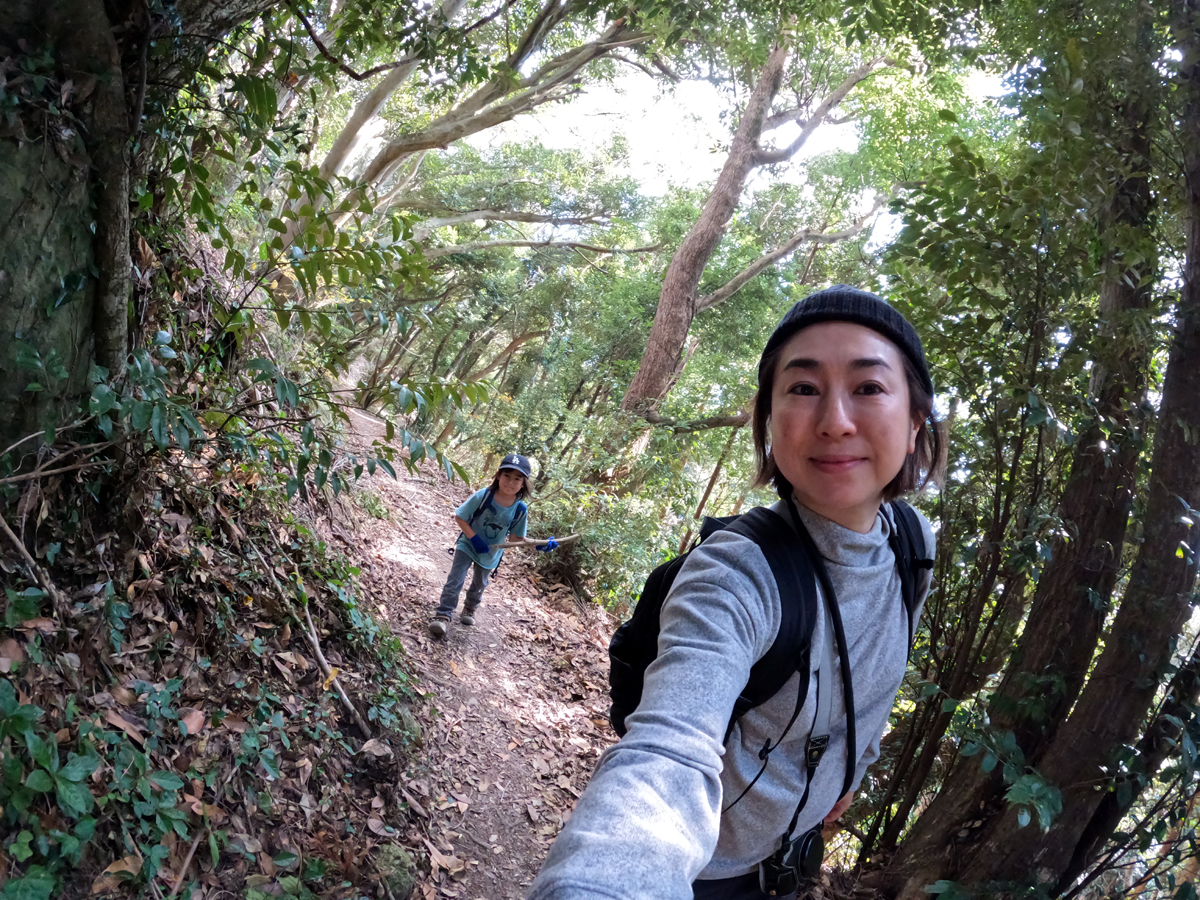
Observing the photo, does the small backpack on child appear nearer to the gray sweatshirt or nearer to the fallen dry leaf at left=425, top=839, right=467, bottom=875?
the fallen dry leaf at left=425, top=839, right=467, bottom=875

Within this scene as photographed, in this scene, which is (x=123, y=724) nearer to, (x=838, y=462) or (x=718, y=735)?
(x=718, y=735)

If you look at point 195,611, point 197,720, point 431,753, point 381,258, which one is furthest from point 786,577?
point 431,753

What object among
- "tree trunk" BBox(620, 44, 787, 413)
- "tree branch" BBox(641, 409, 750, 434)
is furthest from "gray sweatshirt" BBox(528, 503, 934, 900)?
"tree trunk" BBox(620, 44, 787, 413)

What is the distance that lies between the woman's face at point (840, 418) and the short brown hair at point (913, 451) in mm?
130

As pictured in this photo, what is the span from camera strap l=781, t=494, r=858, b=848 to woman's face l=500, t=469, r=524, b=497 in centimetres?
483

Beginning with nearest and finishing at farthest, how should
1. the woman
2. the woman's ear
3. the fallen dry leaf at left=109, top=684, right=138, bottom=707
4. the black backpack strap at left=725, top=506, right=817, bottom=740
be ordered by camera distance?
the woman, the black backpack strap at left=725, top=506, right=817, bottom=740, the woman's ear, the fallen dry leaf at left=109, top=684, right=138, bottom=707

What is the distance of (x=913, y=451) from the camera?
1926mm

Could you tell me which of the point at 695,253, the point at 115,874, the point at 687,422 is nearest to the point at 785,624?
the point at 115,874

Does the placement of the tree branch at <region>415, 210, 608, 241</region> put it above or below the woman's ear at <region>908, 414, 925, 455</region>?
above

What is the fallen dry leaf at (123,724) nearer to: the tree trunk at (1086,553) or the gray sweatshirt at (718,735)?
the gray sweatshirt at (718,735)

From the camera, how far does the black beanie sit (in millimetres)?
1599

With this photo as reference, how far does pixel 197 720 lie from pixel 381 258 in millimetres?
2168

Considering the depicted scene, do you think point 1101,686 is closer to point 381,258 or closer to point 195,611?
point 381,258

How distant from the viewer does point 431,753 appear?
443cm
